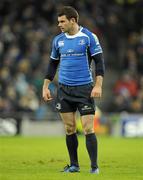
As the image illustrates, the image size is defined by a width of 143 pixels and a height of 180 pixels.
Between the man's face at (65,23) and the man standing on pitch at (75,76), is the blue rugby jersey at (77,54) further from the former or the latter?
the man's face at (65,23)

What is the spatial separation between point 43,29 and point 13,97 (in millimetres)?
4055

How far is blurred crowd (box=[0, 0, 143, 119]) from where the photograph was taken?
26297 mm

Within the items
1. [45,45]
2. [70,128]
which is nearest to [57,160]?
[70,128]

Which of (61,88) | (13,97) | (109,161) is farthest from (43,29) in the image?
(61,88)

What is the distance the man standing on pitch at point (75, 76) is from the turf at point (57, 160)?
19.6 inches

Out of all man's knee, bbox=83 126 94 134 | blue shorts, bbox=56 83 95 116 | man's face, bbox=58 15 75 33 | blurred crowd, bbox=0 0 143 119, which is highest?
man's face, bbox=58 15 75 33

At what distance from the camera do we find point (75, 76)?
11.7m

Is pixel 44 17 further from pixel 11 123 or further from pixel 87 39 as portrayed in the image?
pixel 87 39

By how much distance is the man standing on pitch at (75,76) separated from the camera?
37.6 ft

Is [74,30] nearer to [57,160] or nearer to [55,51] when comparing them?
[55,51]

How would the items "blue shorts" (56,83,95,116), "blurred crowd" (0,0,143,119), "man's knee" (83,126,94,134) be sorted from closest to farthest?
Result: "man's knee" (83,126,94,134) → "blue shorts" (56,83,95,116) → "blurred crowd" (0,0,143,119)

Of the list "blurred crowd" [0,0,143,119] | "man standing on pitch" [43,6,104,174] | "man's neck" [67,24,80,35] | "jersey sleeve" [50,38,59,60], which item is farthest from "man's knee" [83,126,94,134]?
"blurred crowd" [0,0,143,119]

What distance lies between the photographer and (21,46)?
91.9 feet

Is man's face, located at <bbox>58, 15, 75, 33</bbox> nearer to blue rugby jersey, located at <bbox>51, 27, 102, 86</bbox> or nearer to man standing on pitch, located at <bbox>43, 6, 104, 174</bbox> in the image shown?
man standing on pitch, located at <bbox>43, 6, 104, 174</bbox>
